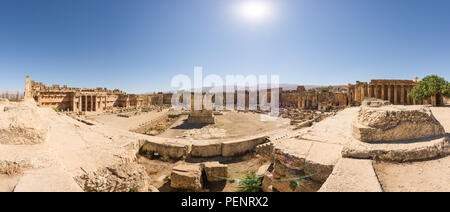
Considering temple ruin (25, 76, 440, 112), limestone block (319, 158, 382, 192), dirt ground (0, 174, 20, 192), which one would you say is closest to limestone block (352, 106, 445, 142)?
limestone block (319, 158, 382, 192)

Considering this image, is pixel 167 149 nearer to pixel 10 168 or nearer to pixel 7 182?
→ pixel 10 168

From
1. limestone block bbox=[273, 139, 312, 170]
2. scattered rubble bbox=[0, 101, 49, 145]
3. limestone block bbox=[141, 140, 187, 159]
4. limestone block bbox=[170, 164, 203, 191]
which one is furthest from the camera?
limestone block bbox=[141, 140, 187, 159]

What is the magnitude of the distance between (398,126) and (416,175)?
162cm

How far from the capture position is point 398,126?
413cm

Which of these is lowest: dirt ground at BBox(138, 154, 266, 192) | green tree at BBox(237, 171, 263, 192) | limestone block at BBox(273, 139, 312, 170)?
dirt ground at BBox(138, 154, 266, 192)

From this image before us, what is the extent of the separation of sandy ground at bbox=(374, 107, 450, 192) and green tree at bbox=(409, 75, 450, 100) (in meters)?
24.3

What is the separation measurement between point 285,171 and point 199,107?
773 inches

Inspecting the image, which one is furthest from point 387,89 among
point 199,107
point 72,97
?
point 72,97

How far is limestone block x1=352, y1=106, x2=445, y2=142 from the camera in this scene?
13.5ft

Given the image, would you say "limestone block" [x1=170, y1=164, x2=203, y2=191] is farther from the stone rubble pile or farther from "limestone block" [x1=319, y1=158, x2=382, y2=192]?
"limestone block" [x1=319, y1=158, x2=382, y2=192]

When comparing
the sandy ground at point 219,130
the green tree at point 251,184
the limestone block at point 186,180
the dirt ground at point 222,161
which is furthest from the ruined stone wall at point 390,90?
the limestone block at point 186,180

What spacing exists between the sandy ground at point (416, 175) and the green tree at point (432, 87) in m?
24.3

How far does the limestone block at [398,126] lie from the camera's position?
413cm
